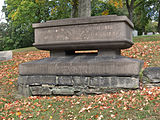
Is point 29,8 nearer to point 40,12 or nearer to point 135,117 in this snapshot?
point 40,12

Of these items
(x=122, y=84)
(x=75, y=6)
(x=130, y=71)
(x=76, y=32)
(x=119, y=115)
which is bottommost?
(x=119, y=115)

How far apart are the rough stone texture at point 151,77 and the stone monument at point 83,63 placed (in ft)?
1.06

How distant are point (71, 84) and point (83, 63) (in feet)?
2.20

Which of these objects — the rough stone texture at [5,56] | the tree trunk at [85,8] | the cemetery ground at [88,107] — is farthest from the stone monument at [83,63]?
the rough stone texture at [5,56]

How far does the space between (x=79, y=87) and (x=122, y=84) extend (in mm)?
1149

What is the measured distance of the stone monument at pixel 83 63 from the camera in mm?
5109

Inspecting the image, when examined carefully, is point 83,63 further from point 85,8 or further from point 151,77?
point 85,8

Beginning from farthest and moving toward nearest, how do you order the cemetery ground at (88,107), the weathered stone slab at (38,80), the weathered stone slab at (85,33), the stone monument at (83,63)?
1. the weathered stone slab at (38,80)
2. the weathered stone slab at (85,33)
3. the stone monument at (83,63)
4. the cemetery ground at (88,107)

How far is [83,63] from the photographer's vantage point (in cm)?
535

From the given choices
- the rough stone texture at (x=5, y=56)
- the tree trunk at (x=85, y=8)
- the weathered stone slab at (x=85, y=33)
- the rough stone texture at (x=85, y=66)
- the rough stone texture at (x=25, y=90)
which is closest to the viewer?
the rough stone texture at (x=85, y=66)

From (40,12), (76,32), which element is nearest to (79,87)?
(76,32)

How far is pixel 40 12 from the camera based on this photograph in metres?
22.7

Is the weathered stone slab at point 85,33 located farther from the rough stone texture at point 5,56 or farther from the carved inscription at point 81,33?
the rough stone texture at point 5,56

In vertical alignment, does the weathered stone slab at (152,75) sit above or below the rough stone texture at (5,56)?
below
